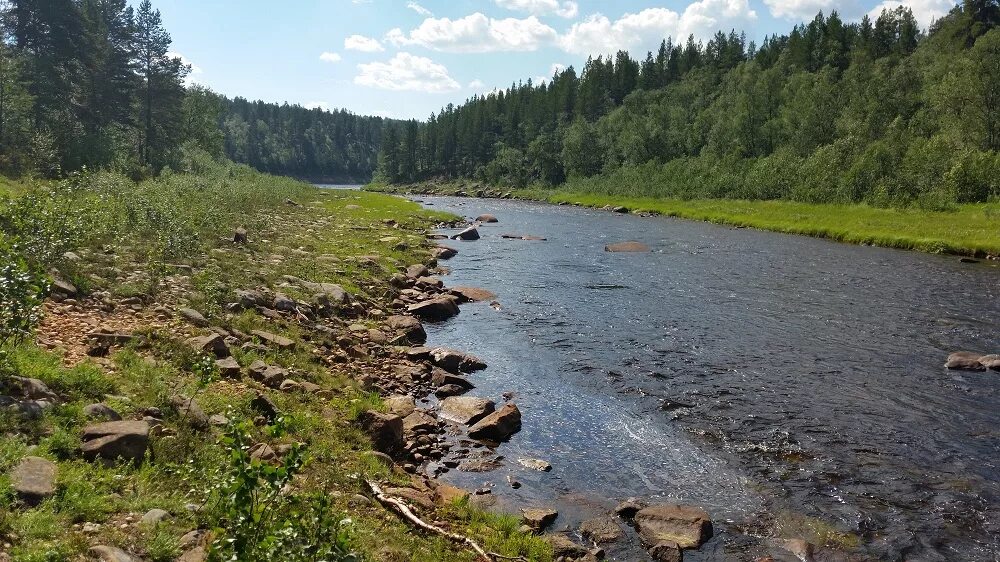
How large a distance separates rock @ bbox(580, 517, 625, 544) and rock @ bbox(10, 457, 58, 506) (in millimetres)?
7449

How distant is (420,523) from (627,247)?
37.5m

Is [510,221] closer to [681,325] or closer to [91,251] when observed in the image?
[681,325]

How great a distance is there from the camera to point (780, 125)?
10281cm

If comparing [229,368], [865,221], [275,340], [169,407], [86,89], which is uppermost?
[86,89]

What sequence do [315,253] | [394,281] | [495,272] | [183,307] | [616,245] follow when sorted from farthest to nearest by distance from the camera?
1. [616,245]
2. [495,272]
3. [315,253]
4. [394,281]
5. [183,307]

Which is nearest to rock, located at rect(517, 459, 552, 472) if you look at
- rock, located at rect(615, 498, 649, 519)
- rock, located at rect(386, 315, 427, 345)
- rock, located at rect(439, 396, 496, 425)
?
rock, located at rect(615, 498, 649, 519)

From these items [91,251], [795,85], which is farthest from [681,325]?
[795,85]

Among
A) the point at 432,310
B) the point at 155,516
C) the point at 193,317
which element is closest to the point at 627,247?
the point at 432,310

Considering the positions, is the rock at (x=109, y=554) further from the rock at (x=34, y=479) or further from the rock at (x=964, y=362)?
the rock at (x=964, y=362)

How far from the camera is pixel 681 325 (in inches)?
926

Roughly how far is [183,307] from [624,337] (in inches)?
551

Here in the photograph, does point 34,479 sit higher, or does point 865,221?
point 865,221

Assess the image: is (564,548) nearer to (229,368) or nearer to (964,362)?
(229,368)

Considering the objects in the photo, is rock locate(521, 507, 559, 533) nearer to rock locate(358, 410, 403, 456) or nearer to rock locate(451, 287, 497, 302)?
rock locate(358, 410, 403, 456)
